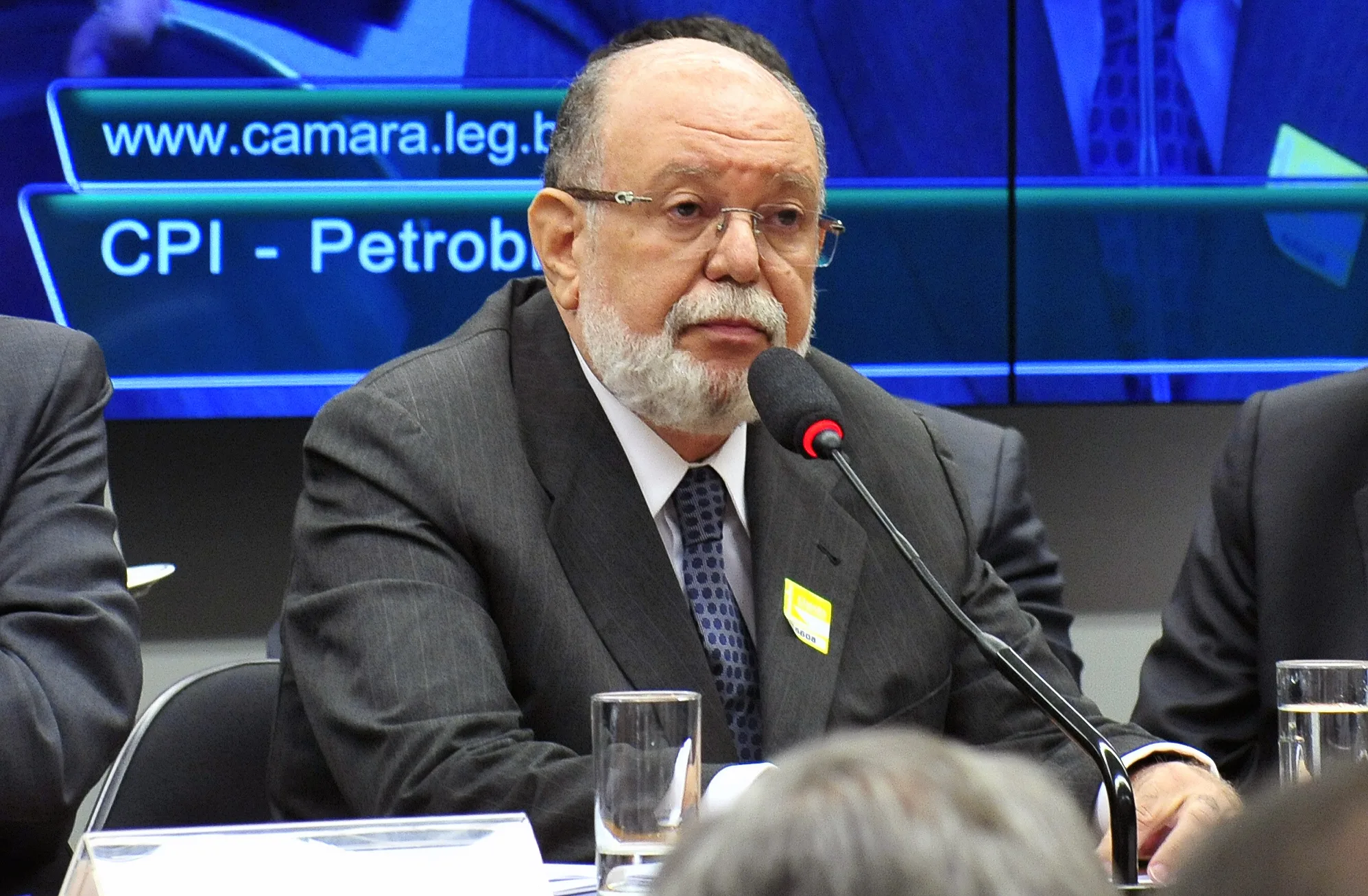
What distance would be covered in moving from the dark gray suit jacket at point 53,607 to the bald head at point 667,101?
2.17 ft

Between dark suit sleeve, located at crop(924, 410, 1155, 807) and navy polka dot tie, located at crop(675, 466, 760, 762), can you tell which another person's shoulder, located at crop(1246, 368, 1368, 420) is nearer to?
dark suit sleeve, located at crop(924, 410, 1155, 807)

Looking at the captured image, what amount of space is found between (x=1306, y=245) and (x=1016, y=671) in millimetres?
2373

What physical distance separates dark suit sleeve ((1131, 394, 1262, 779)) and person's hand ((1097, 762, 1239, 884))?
515 mm

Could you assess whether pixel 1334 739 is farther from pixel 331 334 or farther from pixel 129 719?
pixel 331 334

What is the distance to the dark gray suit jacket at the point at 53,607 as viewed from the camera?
1791 mm

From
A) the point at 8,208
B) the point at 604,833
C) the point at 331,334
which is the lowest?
the point at 604,833

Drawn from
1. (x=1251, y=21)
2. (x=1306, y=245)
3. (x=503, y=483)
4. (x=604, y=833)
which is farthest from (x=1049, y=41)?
(x=604, y=833)

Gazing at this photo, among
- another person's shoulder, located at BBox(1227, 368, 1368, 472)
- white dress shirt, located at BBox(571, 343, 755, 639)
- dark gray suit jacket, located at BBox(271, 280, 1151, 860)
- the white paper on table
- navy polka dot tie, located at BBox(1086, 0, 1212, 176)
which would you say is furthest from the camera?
navy polka dot tie, located at BBox(1086, 0, 1212, 176)

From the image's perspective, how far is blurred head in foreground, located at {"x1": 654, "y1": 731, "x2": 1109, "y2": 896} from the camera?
42 cm

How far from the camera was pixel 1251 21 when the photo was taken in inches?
132

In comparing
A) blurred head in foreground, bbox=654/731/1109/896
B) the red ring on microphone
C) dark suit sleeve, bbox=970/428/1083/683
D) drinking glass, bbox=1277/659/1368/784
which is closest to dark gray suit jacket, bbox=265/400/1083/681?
dark suit sleeve, bbox=970/428/1083/683

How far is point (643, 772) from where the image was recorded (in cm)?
118

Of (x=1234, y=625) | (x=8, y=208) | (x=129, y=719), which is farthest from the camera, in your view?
(x=8, y=208)

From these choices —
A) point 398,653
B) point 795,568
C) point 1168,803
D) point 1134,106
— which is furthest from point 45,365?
point 1134,106
